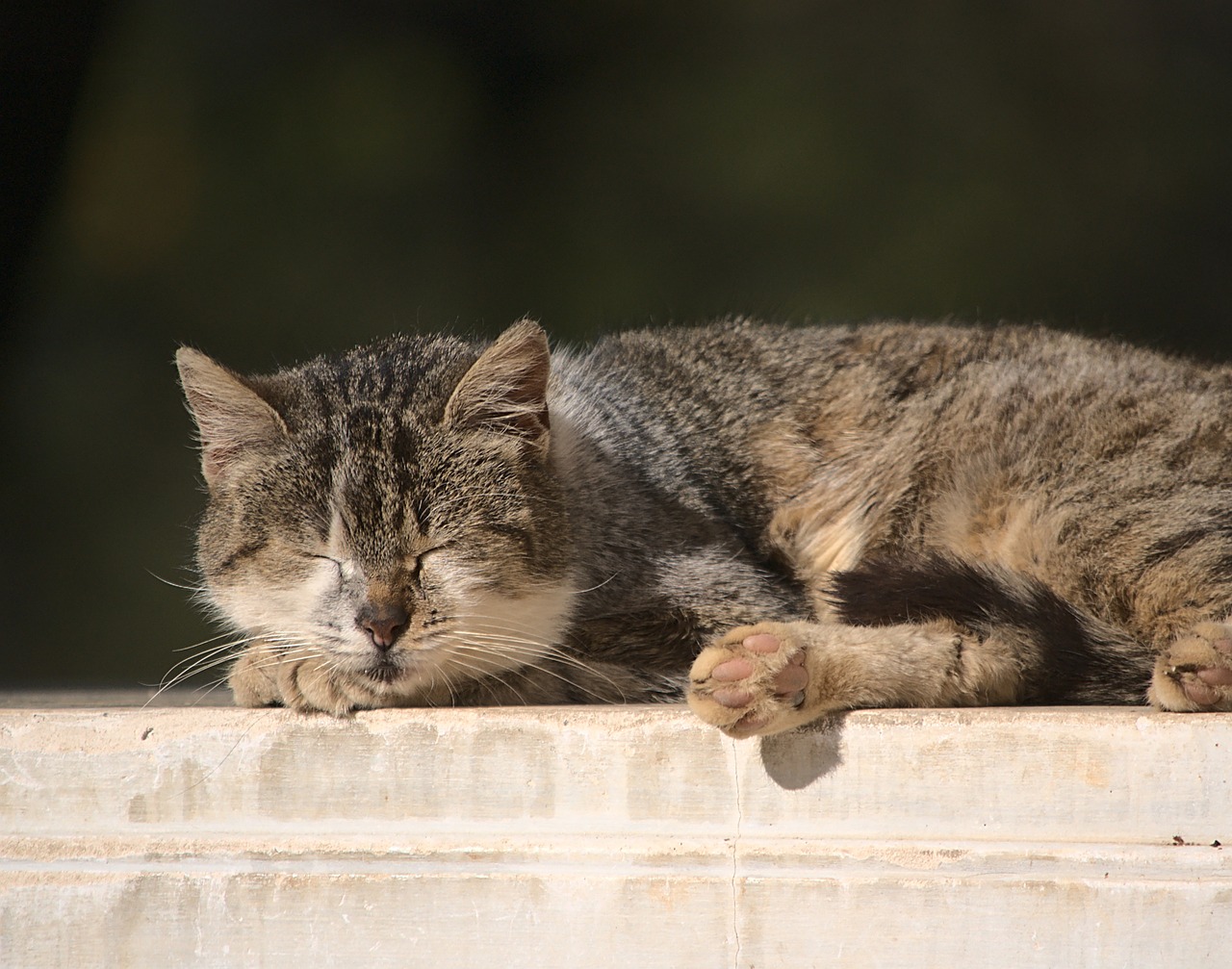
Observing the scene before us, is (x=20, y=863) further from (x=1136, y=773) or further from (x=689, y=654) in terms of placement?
(x=1136, y=773)

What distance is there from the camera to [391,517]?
259cm

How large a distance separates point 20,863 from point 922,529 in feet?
6.73

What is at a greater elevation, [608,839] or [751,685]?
[751,685]

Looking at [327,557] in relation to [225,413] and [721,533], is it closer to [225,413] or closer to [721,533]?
[225,413]

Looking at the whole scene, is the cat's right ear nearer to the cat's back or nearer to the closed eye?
the closed eye

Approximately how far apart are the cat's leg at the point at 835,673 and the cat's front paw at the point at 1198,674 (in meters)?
0.35

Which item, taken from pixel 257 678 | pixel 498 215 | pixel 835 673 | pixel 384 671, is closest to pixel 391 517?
pixel 384 671

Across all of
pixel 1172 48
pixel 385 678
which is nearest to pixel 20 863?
pixel 385 678

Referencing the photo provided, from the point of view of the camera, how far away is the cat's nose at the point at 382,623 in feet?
8.09

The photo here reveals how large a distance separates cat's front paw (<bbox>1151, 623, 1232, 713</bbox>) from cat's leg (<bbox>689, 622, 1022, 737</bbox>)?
1.16ft

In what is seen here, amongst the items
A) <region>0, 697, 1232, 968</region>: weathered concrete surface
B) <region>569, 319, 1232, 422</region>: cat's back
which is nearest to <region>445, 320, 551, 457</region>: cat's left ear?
<region>569, 319, 1232, 422</region>: cat's back

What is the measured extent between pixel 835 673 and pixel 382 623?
85cm

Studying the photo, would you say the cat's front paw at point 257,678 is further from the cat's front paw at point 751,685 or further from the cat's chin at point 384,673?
the cat's front paw at point 751,685

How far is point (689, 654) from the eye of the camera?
2828 mm
